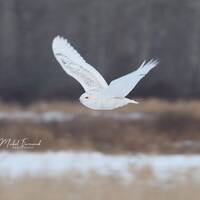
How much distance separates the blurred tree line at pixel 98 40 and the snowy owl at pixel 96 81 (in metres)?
0.20

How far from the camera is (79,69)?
1.36 feet

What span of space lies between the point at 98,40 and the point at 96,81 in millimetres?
332

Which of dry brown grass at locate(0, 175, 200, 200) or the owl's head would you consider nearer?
the owl's head

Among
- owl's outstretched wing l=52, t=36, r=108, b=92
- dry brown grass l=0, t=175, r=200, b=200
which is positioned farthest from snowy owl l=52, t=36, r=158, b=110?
dry brown grass l=0, t=175, r=200, b=200

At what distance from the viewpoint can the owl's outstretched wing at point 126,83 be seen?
15.8 inches

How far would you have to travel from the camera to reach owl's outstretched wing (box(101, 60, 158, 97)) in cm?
40

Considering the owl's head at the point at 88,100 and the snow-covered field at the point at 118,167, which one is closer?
the owl's head at the point at 88,100

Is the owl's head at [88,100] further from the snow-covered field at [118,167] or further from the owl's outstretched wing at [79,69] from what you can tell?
the snow-covered field at [118,167]

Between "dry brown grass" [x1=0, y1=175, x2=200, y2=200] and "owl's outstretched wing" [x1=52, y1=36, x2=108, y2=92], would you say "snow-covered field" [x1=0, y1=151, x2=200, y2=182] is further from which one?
"owl's outstretched wing" [x1=52, y1=36, x2=108, y2=92]

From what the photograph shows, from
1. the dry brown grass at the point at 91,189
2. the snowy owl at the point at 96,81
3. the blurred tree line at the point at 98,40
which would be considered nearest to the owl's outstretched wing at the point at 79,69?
the snowy owl at the point at 96,81

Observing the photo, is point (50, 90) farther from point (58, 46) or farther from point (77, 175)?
point (77, 175)

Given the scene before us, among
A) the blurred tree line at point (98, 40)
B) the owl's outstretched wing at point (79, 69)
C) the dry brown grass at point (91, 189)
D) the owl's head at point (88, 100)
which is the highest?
the dry brown grass at point (91, 189)

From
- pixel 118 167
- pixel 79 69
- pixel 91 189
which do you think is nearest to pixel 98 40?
pixel 79 69

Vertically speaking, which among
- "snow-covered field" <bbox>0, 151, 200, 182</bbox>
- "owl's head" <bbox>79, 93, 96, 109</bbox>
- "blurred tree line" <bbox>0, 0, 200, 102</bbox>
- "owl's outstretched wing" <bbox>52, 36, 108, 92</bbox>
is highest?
"snow-covered field" <bbox>0, 151, 200, 182</bbox>
